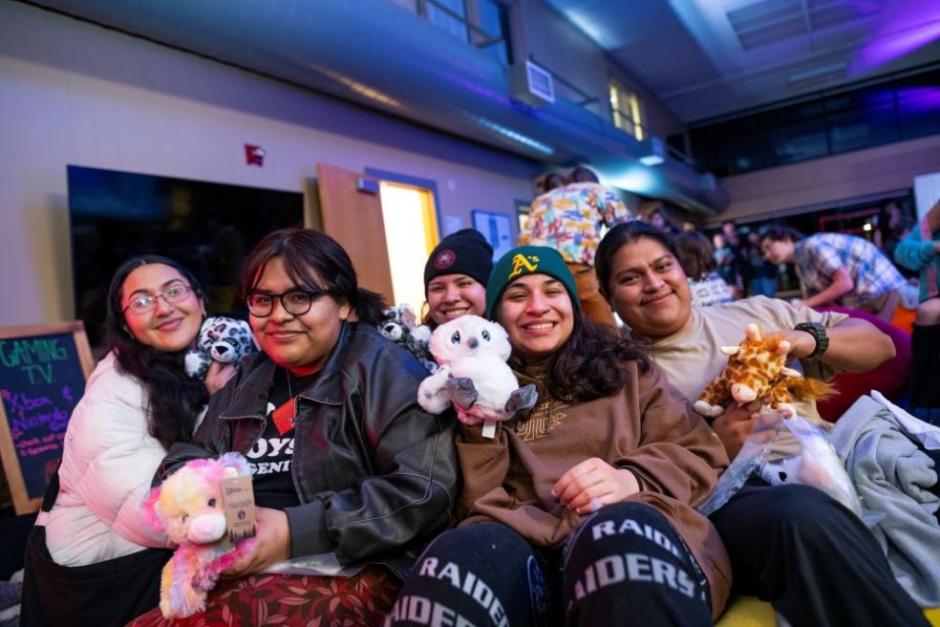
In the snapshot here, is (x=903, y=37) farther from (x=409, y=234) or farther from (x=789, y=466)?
(x=789, y=466)

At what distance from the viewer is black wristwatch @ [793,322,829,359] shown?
1539mm

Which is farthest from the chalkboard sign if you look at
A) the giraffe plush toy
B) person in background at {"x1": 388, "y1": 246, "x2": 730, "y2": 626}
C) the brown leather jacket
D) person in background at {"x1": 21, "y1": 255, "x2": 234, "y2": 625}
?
the giraffe plush toy

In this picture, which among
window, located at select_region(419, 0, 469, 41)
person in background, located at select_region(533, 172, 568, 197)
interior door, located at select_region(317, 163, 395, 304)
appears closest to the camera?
person in background, located at select_region(533, 172, 568, 197)

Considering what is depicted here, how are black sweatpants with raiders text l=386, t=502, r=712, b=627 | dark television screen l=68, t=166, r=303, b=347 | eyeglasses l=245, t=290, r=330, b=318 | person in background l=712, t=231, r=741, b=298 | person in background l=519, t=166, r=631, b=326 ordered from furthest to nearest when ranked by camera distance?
person in background l=712, t=231, r=741, b=298
person in background l=519, t=166, r=631, b=326
dark television screen l=68, t=166, r=303, b=347
eyeglasses l=245, t=290, r=330, b=318
black sweatpants with raiders text l=386, t=502, r=712, b=627

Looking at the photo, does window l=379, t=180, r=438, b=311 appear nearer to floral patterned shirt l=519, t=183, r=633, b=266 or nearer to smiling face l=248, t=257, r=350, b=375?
floral patterned shirt l=519, t=183, r=633, b=266

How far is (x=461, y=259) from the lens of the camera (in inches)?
90.6

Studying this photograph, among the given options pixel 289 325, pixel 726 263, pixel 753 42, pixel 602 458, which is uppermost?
pixel 753 42

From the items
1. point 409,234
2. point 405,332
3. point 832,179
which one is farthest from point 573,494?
point 832,179

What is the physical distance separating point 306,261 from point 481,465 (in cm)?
66

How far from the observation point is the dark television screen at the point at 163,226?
113 inches

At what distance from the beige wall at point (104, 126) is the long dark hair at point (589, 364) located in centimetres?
245

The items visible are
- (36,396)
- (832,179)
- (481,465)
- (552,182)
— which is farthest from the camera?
(832,179)

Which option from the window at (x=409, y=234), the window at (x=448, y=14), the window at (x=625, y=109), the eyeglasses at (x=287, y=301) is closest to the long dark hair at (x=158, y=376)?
the eyeglasses at (x=287, y=301)

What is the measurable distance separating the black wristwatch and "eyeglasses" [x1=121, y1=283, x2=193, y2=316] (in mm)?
1807
